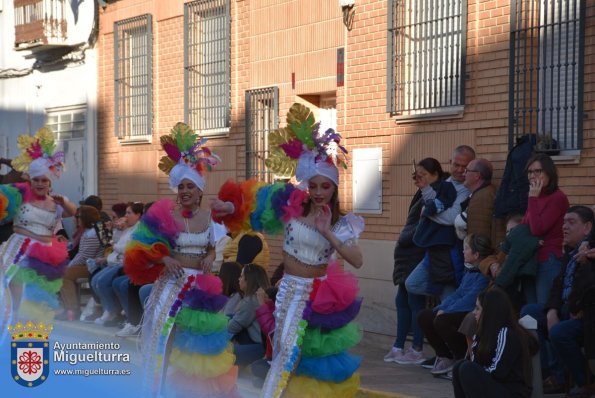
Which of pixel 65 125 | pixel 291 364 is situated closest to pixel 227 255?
pixel 291 364

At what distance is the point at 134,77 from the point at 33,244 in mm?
8472

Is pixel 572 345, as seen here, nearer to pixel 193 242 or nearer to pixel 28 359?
pixel 193 242

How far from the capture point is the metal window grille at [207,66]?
18547mm

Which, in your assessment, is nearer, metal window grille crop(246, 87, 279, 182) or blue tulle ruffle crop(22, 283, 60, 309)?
blue tulle ruffle crop(22, 283, 60, 309)

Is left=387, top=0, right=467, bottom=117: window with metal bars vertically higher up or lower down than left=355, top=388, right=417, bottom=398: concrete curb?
higher up

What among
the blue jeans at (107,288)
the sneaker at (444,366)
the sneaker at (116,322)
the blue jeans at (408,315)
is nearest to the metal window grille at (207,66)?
the blue jeans at (107,288)

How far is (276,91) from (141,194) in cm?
486

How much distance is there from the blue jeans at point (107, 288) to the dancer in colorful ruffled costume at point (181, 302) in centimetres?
668

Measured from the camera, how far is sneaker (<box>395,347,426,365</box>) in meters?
12.1

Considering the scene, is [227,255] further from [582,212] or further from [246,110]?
[582,212]

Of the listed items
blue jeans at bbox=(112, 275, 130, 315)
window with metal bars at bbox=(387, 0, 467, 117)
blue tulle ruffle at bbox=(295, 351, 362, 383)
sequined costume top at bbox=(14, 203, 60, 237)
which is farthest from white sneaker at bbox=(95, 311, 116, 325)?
blue tulle ruffle at bbox=(295, 351, 362, 383)

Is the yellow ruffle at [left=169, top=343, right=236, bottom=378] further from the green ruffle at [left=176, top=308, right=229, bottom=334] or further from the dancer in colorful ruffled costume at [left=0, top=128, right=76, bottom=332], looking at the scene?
the dancer in colorful ruffled costume at [left=0, top=128, right=76, bottom=332]

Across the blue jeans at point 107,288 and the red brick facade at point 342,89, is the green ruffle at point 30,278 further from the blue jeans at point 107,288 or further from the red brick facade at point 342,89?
the red brick facade at point 342,89

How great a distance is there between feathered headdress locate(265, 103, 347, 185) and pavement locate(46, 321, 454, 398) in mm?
2647
